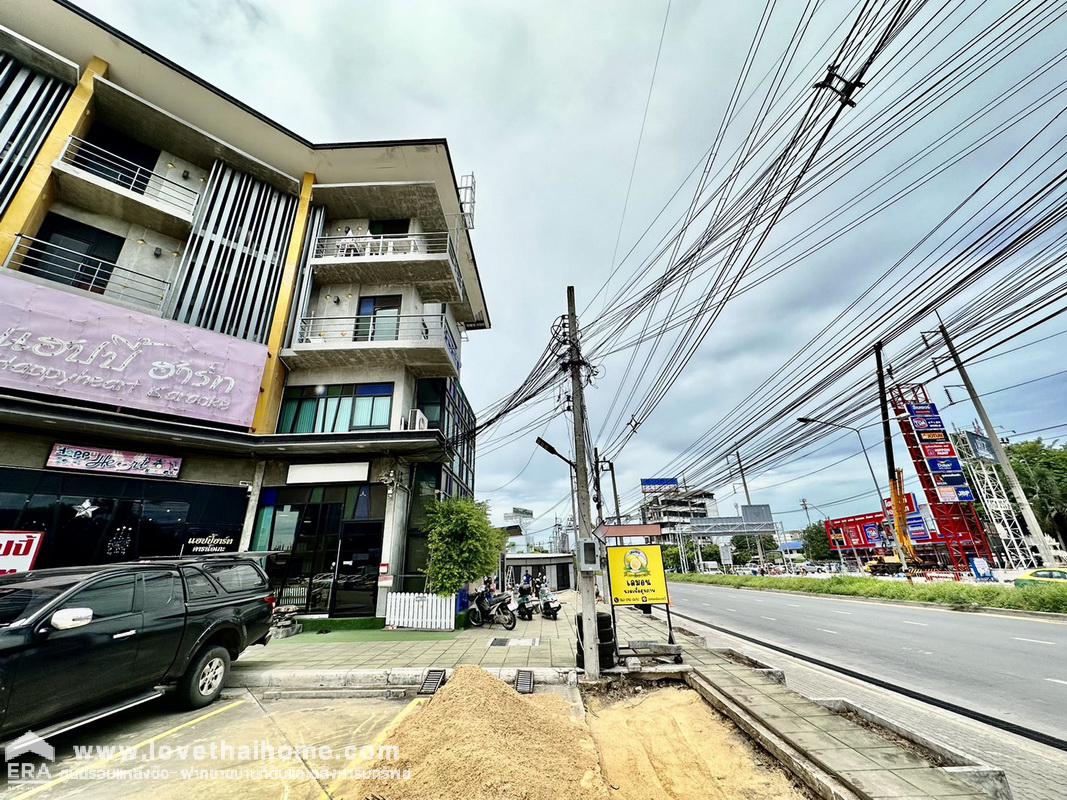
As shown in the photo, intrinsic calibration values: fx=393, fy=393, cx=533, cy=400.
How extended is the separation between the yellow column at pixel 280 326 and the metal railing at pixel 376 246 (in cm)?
89

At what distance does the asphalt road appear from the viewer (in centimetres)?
616

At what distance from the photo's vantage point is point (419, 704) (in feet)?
19.5

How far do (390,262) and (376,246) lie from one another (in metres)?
1.91

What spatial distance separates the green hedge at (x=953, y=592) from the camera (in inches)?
496

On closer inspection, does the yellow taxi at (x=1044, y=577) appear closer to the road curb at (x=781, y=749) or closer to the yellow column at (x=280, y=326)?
the road curb at (x=781, y=749)

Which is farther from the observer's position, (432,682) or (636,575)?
(636,575)

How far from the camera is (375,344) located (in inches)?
538

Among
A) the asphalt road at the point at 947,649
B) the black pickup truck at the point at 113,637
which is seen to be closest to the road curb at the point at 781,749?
the asphalt road at the point at 947,649

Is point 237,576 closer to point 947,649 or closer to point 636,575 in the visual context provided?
point 636,575

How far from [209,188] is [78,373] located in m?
8.32

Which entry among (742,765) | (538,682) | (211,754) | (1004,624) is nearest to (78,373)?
(211,754)

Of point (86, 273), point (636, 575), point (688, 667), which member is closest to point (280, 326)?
point (86, 273)

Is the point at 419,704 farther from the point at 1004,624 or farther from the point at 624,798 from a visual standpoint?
the point at 1004,624

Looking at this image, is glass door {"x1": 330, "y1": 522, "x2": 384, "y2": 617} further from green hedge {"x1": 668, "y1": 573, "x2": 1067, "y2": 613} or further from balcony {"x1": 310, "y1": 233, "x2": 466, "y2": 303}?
green hedge {"x1": 668, "y1": 573, "x2": 1067, "y2": 613}
